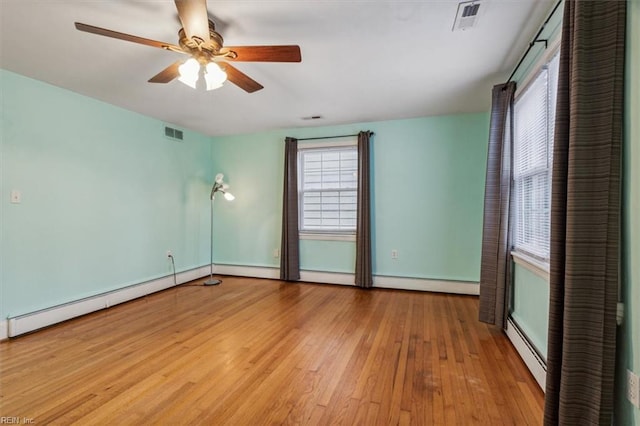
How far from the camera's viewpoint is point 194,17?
1525 millimetres

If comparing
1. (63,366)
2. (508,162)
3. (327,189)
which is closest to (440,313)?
(508,162)

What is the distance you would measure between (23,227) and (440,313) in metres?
4.29

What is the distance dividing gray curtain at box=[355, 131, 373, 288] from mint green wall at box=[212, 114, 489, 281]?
0.50ft

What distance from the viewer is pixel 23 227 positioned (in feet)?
8.82

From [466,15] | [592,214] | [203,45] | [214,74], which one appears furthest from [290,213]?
[592,214]

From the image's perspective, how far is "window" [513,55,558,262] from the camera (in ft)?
6.34

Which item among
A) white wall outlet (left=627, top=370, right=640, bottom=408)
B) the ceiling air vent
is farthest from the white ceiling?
white wall outlet (left=627, top=370, right=640, bottom=408)

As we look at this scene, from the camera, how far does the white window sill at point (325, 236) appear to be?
4385mm

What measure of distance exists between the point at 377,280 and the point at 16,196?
13.6 feet

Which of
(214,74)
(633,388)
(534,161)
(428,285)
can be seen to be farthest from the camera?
(428,285)

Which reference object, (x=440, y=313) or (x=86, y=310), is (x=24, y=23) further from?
(x=440, y=313)

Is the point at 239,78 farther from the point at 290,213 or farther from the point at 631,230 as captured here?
the point at 290,213

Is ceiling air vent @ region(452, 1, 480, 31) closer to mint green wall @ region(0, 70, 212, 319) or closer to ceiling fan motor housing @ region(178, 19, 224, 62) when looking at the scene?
ceiling fan motor housing @ region(178, 19, 224, 62)

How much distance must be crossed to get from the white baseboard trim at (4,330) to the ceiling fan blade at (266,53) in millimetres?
3030
